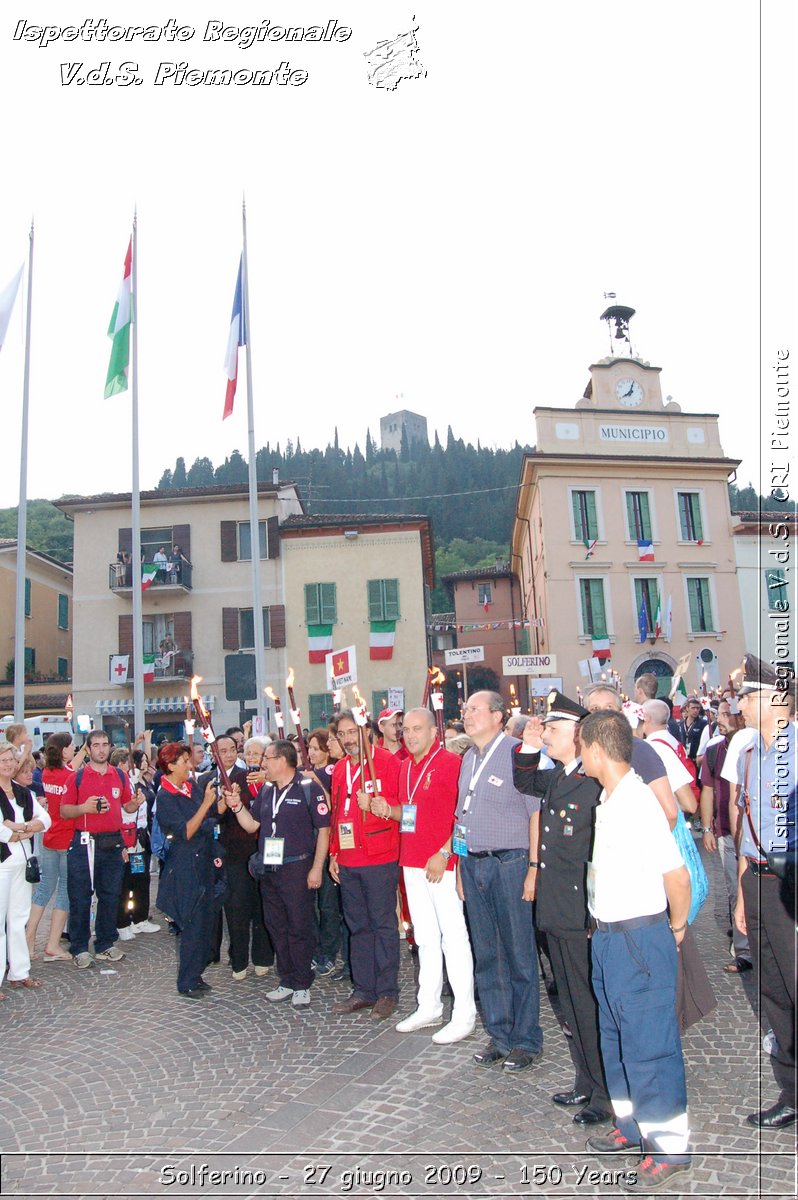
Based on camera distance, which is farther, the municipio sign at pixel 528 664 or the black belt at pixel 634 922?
the municipio sign at pixel 528 664

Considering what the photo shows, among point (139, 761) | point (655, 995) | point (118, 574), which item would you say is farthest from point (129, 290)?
point (655, 995)

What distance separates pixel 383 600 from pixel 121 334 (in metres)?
15.0

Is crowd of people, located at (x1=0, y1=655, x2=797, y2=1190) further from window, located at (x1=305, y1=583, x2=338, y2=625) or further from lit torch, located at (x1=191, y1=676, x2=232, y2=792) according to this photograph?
window, located at (x1=305, y1=583, x2=338, y2=625)

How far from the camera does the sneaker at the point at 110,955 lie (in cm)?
802

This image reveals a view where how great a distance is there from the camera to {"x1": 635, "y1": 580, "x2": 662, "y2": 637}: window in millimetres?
32500

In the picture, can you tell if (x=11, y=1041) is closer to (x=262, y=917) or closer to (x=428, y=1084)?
(x=262, y=917)

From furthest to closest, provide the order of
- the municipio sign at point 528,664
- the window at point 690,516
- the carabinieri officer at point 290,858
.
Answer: the window at point 690,516, the municipio sign at point 528,664, the carabinieri officer at point 290,858

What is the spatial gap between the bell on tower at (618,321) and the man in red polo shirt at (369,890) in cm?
3431

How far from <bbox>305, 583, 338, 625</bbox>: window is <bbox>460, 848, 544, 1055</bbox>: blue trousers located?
2616 centimetres

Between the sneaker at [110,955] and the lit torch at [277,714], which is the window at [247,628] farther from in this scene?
the sneaker at [110,955]

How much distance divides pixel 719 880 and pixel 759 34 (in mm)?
8984

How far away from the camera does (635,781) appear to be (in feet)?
12.2

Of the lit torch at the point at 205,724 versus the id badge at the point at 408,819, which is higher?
the lit torch at the point at 205,724

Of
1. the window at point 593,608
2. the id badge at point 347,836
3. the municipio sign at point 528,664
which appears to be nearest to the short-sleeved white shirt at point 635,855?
the id badge at point 347,836
